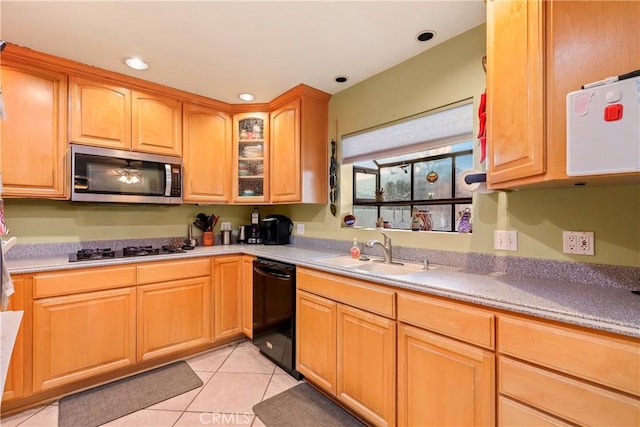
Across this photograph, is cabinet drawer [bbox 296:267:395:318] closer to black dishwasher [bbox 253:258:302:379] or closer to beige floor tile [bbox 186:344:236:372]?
black dishwasher [bbox 253:258:302:379]

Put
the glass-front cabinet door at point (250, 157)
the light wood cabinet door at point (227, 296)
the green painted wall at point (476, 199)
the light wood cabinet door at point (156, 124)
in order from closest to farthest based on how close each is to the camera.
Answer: the green painted wall at point (476, 199) < the light wood cabinet door at point (156, 124) < the light wood cabinet door at point (227, 296) < the glass-front cabinet door at point (250, 157)

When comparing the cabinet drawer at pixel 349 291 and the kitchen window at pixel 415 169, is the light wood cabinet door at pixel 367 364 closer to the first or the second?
the cabinet drawer at pixel 349 291

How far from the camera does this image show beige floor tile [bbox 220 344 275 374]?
230cm

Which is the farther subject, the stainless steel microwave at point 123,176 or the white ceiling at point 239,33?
the stainless steel microwave at point 123,176

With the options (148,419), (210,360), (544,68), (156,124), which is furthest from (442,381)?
(156,124)

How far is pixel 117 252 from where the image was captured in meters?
2.43

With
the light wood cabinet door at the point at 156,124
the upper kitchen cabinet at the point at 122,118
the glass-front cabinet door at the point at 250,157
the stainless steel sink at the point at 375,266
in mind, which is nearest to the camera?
the stainless steel sink at the point at 375,266

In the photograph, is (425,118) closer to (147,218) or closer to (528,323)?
(528,323)

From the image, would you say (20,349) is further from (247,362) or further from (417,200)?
(417,200)

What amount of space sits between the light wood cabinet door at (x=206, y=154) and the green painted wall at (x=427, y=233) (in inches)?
13.3

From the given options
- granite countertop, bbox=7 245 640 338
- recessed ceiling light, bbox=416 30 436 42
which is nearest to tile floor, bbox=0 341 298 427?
granite countertop, bbox=7 245 640 338

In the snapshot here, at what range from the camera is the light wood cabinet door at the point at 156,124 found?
2.46 m

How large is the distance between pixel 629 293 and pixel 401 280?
2.98 ft

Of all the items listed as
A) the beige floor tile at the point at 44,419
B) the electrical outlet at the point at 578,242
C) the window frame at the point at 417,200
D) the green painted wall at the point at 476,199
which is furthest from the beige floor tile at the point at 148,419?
the electrical outlet at the point at 578,242
